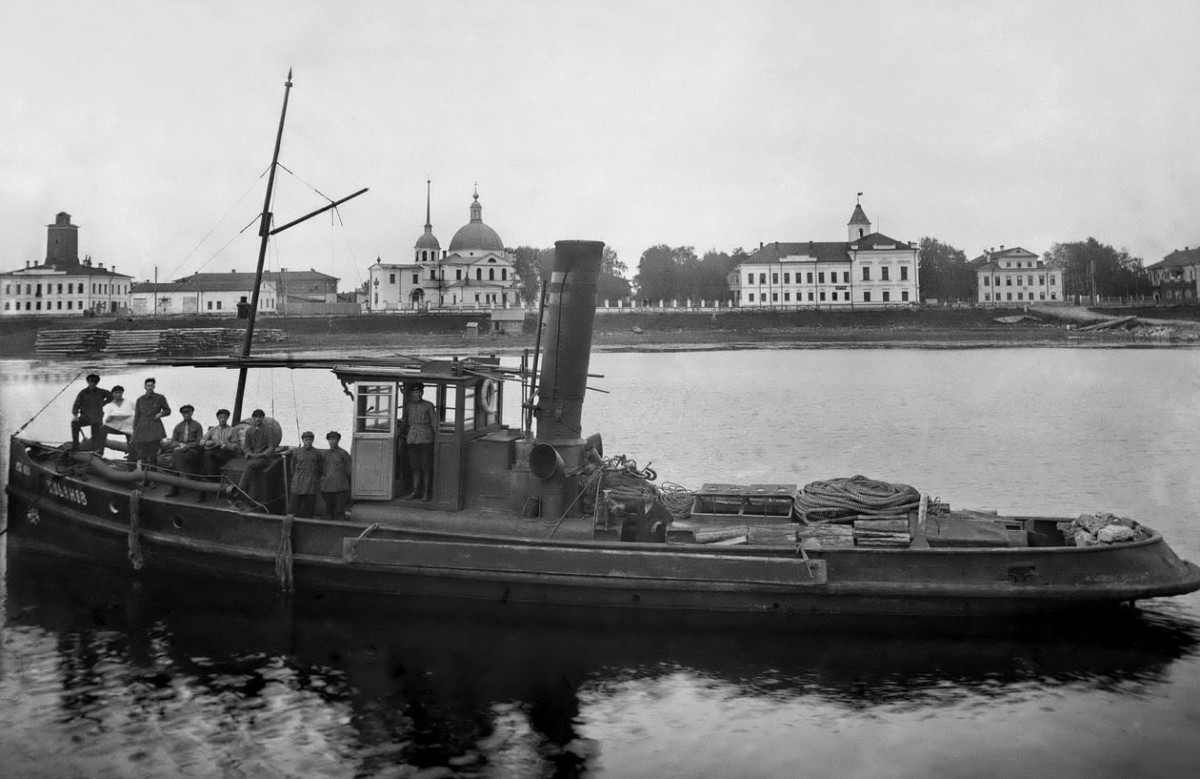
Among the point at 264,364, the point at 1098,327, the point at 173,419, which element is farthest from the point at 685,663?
the point at 1098,327

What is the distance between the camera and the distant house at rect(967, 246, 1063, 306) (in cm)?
12912

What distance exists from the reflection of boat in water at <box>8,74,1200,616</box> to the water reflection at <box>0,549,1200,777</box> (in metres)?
0.50

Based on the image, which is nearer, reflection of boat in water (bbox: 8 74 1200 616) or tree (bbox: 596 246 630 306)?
reflection of boat in water (bbox: 8 74 1200 616)

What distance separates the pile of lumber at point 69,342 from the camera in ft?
244

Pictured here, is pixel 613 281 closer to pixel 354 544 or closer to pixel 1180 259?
pixel 1180 259

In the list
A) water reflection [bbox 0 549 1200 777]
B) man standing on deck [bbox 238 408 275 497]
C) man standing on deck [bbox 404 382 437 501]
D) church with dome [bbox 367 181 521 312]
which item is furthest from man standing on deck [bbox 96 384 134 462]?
church with dome [bbox 367 181 521 312]

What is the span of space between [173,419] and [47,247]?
10379cm

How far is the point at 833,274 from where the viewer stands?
4739 inches

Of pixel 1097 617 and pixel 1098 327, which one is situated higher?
pixel 1098 327

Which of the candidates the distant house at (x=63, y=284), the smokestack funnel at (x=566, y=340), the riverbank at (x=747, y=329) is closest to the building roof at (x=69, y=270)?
the distant house at (x=63, y=284)

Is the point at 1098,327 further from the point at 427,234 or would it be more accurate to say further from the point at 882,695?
the point at 882,695

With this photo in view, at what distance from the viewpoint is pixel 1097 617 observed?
43.0 ft

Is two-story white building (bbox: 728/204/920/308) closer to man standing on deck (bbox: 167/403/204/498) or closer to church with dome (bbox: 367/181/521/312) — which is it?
church with dome (bbox: 367/181/521/312)

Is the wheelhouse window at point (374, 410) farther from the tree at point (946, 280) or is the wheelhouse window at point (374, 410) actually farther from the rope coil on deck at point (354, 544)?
the tree at point (946, 280)
